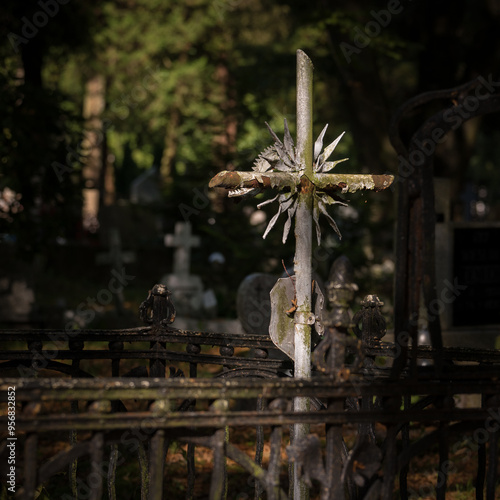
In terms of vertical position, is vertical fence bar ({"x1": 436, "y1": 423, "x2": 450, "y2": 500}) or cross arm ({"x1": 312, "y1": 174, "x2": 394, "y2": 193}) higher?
cross arm ({"x1": 312, "y1": 174, "x2": 394, "y2": 193})

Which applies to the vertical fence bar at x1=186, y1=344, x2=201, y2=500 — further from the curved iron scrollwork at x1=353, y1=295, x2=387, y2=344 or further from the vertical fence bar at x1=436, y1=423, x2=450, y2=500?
the vertical fence bar at x1=436, y1=423, x2=450, y2=500

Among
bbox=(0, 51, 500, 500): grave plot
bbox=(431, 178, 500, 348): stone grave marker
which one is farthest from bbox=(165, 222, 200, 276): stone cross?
bbox=(0, 51, 500, 500): grave plot

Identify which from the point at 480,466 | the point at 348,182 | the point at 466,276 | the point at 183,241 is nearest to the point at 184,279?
the point at 183,241

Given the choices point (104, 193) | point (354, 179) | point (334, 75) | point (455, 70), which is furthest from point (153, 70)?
point (354, 179)

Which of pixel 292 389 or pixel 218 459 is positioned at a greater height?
pixel 292 389

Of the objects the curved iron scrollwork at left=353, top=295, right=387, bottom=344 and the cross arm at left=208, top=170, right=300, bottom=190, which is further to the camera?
the curved iron scrollwork at left=353, top=295, right=387, bottom=344

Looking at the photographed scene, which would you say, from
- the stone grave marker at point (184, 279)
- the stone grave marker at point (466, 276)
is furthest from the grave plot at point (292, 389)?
the stone grave marker at point (184, 279)

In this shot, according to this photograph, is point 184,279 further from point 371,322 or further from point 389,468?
point 389,468

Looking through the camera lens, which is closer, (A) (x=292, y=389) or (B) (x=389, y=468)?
(A) (x=292, y=389)

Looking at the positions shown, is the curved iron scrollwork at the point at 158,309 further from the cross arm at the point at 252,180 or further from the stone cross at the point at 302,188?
the cross arm at the point at 252,180

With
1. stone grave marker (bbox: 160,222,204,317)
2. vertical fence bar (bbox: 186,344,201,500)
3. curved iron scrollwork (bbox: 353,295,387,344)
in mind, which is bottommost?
vertical fence bar (bbox: 186,344,201,500)

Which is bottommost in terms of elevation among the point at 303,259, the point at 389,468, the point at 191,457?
the point at 191,457

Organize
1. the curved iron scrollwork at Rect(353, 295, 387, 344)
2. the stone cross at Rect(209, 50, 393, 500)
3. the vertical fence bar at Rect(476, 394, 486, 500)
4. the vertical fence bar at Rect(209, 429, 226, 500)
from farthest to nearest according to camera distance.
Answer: the curved iron scrollwork at Rect(353, 295, 387, 344) → the vertical fence bar at Rect(476, 394, 486, 500) → the stone cross at Rect(209, 50, 393, 500) → the vertical fence bar at Rect(209, 429, 226, 500)

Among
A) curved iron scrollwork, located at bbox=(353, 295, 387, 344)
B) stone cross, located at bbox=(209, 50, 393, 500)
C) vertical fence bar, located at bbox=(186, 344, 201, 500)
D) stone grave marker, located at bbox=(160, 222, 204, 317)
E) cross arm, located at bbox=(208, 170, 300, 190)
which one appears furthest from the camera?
stone grave marker, located at bbox=(160, 222, 204, 317)
